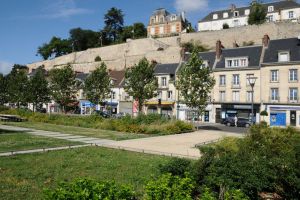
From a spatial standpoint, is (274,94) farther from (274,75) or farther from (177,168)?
(177,168)

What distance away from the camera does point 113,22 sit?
85.2m

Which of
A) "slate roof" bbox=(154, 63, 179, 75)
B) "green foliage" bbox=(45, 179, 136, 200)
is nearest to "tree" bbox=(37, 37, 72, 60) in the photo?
"slate roof" bbox=(154, 63, 179, 75)

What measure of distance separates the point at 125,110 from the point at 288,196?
43862 mm

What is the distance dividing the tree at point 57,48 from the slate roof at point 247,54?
2237 inches

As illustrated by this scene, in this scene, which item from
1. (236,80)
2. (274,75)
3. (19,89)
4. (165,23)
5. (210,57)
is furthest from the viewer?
(165,23)

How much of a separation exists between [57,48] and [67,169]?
8382 cm

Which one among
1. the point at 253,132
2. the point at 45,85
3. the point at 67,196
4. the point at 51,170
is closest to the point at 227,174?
the point at 67,196

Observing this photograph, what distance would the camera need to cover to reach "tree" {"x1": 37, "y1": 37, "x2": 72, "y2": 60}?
88312mm

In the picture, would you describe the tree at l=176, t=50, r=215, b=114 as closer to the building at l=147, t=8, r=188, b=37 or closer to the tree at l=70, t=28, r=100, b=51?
the building at l=147, t=8, r=188, b=37

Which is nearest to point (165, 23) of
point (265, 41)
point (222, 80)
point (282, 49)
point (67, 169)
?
point (222, 80)

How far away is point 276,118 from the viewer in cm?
3647

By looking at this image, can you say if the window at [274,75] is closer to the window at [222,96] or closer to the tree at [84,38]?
the window at [222,96]

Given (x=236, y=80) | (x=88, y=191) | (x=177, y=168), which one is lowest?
(x=177, y=168)

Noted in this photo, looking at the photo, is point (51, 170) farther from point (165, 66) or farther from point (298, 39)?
point (165, 66)
